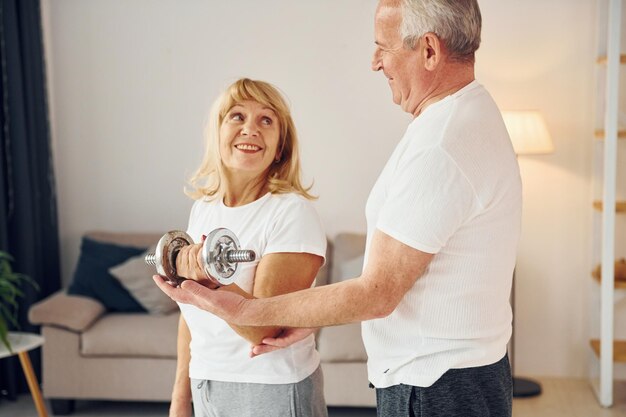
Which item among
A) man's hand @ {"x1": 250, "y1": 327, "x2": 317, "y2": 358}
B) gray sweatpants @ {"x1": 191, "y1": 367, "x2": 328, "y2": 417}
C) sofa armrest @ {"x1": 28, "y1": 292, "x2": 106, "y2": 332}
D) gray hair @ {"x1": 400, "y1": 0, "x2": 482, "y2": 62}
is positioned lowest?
sofa armrest @ {"x1": 28, "y1": 292, "x2": 106, "y2": 332}

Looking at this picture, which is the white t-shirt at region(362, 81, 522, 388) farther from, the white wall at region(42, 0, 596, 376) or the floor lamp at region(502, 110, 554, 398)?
the white wall at region(42, 0, 596, 376)

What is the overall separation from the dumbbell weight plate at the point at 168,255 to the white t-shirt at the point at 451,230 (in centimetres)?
37

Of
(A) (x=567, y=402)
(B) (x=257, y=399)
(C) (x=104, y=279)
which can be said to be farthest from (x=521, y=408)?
→ (B) (x=257, y=399)

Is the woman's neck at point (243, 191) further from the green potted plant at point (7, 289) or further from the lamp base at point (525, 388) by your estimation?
the lamp base at point (525, 388)

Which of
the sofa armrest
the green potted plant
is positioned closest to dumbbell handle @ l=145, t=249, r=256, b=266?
the green potted plant

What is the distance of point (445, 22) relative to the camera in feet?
4.99

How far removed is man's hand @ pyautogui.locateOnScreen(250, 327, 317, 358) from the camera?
5.71 ft

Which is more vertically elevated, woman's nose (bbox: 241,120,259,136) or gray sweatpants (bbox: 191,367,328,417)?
woman's nose (bbox: 241,120,259,136)

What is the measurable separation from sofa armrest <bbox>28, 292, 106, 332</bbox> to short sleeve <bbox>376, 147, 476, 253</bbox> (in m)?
3.04

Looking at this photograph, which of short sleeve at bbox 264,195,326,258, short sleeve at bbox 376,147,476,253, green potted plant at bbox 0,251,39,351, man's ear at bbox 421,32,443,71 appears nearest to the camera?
short sleeve at bbox 376,147,476,253

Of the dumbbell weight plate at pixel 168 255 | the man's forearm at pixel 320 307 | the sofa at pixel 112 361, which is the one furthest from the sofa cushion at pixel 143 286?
the man's forearm at pixel 320 307

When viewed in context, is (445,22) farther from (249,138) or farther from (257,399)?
(257,399)

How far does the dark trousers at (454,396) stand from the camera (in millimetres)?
1544

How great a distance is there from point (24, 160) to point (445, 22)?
3.52 metres
